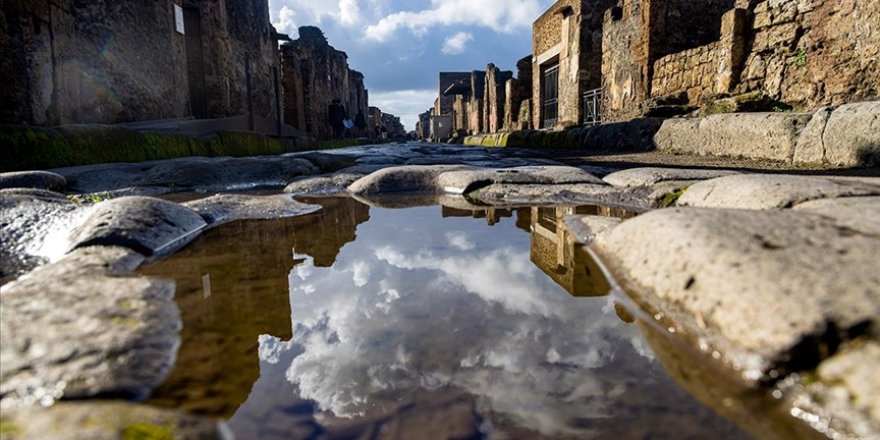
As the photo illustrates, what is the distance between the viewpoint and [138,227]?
5.26 ft

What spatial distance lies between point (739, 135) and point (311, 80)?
1439cm

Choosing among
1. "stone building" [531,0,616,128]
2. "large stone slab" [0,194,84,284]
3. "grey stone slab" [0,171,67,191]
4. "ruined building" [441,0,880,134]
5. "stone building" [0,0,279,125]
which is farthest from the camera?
"stone building" [531,0,616,128]

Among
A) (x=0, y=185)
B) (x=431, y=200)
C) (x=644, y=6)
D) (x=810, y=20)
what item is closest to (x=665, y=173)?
(x=431, y=200)

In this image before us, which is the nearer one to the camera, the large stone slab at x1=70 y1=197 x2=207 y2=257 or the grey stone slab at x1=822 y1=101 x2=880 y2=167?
→ the large stone slab at x1=70 y1=197 x2=207 y2=257

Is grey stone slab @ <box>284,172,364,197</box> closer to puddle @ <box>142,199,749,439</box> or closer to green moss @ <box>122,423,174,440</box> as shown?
puddle @ <box>142,199,749,439</box>

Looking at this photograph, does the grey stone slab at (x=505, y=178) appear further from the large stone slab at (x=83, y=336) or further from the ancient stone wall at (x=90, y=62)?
A: the ancient stone wall at (x=90, y=62)

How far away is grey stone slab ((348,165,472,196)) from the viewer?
337 centimetres

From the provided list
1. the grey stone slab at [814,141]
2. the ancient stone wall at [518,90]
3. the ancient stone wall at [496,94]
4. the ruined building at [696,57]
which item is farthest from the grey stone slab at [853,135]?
the ancient stone wall at [496,94]

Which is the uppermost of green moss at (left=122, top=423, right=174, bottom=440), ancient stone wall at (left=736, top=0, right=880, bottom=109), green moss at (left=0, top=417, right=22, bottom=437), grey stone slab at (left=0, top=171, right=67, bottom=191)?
ancient stone wall at (left=736, top=0, right=880, bottom=109)

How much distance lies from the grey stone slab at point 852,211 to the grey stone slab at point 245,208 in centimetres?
215

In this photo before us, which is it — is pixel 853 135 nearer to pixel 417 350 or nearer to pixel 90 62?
pixel 417 350

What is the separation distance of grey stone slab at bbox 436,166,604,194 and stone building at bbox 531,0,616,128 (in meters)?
7.82

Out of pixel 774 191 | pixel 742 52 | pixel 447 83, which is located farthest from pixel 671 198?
pixel 447 83

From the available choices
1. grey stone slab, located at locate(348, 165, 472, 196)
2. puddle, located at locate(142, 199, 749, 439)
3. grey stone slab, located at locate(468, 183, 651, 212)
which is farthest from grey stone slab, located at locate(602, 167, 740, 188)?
puddle, located at locate(142, 199, 749, 439)
